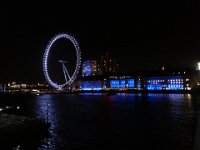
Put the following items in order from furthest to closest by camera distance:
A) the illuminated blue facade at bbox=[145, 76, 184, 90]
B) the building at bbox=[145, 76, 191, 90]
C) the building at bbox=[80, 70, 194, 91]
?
the illuminated blue facade at bbox=[145, 76, 184, 90] < the building at bbox=[80, 70, 194, 91] < the building at bbox=[145, 76, 191, 90]

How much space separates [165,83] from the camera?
169125mm

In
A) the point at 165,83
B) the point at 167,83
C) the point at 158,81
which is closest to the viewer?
the point at 167,83

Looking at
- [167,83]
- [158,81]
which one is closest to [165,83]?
[167,83]

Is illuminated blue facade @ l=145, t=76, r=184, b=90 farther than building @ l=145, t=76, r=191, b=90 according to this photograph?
Yes

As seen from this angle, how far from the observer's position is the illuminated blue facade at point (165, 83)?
162050mm

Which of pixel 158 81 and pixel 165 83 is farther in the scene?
pixel 158 81

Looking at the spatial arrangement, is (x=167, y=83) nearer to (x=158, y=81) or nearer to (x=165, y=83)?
(x=165, y=83)

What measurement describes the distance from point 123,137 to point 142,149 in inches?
192

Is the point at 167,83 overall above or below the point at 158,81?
below

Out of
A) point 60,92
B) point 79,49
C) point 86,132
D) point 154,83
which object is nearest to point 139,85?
point 154,83

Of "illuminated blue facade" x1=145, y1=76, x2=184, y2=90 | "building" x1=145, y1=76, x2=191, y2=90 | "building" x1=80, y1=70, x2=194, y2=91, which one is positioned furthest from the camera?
"illuminated blue facade" x1=145, y1=76, x2=184, y2=90

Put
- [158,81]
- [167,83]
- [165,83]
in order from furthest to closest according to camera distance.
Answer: [158,81] → [165,83] → [167,83]

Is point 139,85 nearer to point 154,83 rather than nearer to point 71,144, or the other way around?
point 154,83

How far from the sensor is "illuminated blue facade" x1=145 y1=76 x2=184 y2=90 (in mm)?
162050
